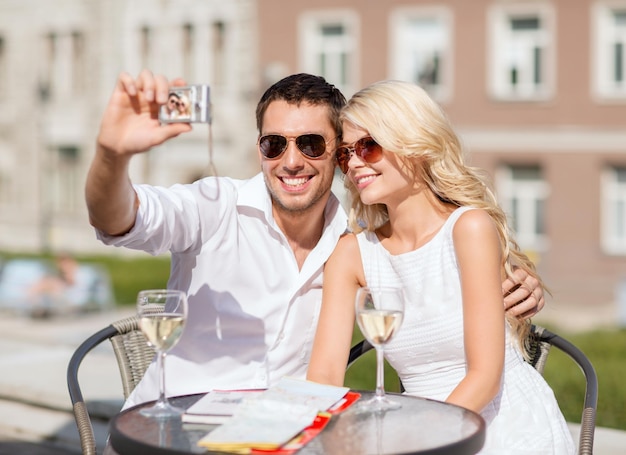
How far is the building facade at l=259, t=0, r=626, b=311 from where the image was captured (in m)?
20.1

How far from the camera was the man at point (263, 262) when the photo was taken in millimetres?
3498

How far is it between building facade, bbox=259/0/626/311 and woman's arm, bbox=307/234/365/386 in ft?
51.8

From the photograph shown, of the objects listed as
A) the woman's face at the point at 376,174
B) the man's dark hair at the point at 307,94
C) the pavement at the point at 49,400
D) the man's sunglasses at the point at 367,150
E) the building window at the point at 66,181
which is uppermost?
the man's dark hair at the point at 307,94

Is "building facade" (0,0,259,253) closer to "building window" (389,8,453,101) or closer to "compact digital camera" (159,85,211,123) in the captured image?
"building window" (389,8,453,101)

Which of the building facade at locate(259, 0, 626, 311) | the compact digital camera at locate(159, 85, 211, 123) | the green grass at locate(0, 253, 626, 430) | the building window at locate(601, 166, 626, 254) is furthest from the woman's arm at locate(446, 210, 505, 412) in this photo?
the building window at locate(601, 166, 626, 254)

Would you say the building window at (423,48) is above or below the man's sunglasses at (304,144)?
above

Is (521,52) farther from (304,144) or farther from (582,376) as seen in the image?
(304,144)

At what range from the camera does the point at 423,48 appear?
21641mm

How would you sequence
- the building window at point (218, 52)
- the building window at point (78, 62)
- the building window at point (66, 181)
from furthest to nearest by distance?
1. the building window at point (66, 181)
2. the building window at point (78, 62)
3. the building window at point (218, 52)

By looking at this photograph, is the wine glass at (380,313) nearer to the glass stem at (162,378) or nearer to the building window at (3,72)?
the glass stem at (162,378)

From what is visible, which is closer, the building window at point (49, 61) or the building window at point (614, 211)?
the building window at point (614, 211)

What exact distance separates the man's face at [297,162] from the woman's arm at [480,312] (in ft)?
1.75

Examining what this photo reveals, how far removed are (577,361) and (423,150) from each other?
37.3 inches

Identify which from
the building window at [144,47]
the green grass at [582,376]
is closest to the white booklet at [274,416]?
the green grass at [582,376]
